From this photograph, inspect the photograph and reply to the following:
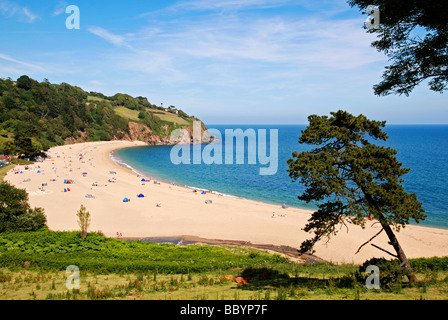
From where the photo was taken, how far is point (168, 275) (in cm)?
1680

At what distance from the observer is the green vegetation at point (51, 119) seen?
259 ft

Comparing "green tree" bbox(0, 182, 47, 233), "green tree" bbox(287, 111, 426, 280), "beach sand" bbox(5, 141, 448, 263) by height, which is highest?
"green tree" bbox(287, 111, 426, 280)

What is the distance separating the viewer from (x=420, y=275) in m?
14.9

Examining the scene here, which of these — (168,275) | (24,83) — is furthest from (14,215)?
(24,83)

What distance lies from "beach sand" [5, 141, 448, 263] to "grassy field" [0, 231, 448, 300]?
705 centimetres

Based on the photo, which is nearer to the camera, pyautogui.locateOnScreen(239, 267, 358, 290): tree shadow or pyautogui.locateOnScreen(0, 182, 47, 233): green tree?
pyautogui.locateOnScreen(239, 267, 358, 290): tree shadow

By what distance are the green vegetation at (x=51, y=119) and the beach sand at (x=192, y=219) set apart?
27.4 meters

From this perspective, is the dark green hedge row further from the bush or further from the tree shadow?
the bush

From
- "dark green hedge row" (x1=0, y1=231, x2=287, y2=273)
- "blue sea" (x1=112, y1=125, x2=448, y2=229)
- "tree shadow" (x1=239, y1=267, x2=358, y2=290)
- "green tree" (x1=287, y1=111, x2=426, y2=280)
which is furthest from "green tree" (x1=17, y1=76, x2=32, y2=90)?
"green tree" (x1=287, y1=111, x2=426, y2=280)

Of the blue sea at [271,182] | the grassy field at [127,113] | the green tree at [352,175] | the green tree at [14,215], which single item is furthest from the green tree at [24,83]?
the green tree at [352,175]

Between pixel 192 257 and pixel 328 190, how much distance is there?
13.5m

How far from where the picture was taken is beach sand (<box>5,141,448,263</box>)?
94.4 ft

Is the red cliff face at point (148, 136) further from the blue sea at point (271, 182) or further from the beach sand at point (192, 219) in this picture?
the beach sand at point (192, 219)
